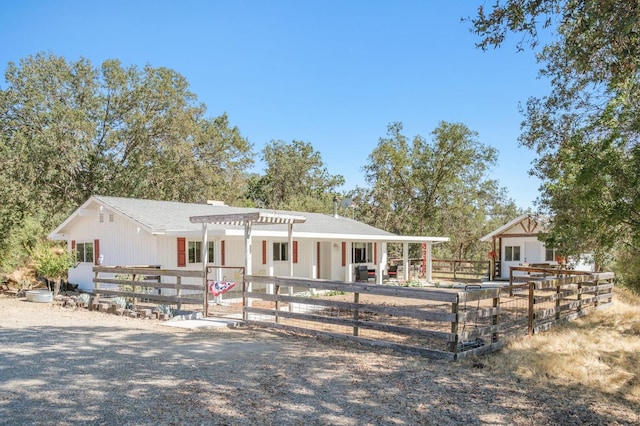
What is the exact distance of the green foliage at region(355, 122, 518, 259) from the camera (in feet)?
109

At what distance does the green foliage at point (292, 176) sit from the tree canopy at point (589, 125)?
31701 millimetres

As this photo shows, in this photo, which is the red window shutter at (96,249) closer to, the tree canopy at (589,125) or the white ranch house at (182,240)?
the white ranch house at (182,240)

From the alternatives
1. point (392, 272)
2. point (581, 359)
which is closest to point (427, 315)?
point (581, 359)

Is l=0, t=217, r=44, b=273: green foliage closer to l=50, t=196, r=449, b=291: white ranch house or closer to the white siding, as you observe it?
l=50, t=196, r=449, b=291: white ranch house

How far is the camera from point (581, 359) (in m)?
7.47

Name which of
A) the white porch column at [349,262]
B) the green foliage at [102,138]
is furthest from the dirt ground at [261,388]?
the green foliage at [102,138]

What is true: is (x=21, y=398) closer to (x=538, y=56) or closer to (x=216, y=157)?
(x=538, y=56)

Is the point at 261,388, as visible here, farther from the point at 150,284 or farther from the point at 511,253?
the point at 511,253

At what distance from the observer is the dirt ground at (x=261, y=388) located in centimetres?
445

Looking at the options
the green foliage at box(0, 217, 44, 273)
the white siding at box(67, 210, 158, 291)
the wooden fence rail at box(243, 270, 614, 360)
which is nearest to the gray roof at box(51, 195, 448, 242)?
the white siding at box(67, 210, 158, 291)

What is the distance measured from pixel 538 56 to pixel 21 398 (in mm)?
12134

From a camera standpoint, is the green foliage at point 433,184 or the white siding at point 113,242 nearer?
the white siding at point 113,242

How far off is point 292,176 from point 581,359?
3794cm

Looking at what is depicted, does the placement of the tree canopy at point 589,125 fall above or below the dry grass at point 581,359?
above
